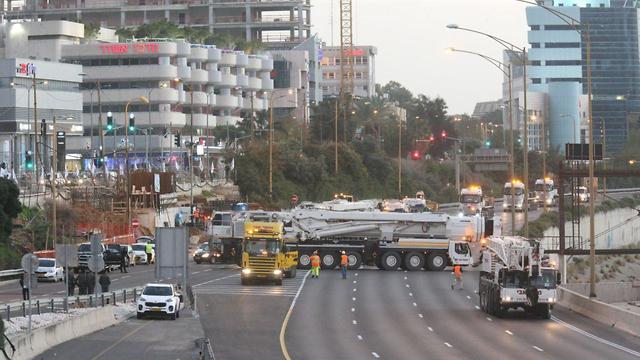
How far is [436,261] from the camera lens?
2958 inches

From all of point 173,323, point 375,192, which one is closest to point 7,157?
point 375,192

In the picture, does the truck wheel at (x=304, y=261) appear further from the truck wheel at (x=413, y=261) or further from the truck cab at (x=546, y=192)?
the truck cab at (x=546, y=192)

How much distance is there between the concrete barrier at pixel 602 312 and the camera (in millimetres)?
46062

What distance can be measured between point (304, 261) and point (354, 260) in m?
2.74

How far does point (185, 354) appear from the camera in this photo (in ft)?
119

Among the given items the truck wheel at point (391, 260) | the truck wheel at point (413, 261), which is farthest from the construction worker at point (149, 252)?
the truck wheel at point (413, 261)

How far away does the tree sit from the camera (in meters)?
69.1

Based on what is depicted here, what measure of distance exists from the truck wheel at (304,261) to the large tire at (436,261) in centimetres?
655

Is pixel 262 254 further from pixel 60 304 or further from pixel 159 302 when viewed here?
pixel 60 304

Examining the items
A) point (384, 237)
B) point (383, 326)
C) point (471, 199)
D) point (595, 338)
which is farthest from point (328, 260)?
point (471, 199)

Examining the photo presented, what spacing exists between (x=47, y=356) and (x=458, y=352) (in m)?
11.4

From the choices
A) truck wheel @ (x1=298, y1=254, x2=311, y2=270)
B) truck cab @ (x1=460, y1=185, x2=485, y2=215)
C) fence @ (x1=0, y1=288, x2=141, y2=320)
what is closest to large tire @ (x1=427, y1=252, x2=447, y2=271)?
truck wheel @ (x1=298, y1=254, x2=311, y2=270)

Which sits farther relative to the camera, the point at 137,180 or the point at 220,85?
the point at 220,85

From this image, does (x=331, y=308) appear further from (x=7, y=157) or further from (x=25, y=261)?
(x=7, y=157)
